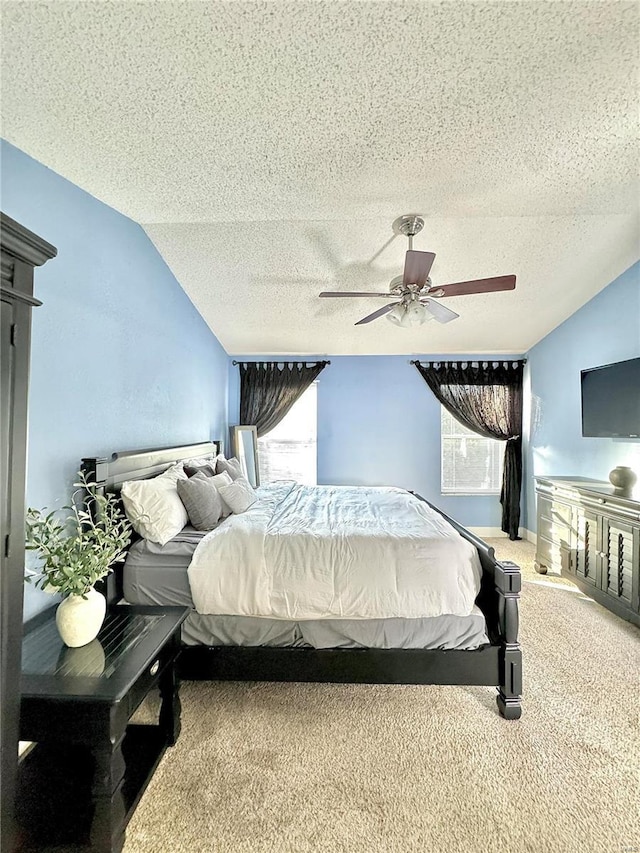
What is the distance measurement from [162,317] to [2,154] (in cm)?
162

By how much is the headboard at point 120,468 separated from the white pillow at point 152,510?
9 centimetres

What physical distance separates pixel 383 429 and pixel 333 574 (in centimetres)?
343

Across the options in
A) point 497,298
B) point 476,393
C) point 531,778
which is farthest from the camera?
point 476,393

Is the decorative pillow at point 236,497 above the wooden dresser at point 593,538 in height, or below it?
above

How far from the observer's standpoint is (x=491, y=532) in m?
5.25

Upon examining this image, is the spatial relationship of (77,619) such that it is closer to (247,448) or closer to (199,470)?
(199,470)

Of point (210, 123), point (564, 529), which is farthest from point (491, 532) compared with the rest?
point (210, 123)

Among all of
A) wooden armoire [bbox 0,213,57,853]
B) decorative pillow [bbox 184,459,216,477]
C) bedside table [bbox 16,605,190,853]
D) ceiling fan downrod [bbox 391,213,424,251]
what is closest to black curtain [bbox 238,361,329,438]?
decorative pillow [bbox 184,459,216,477]

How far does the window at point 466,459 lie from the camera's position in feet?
17.4

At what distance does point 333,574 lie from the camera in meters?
2.06

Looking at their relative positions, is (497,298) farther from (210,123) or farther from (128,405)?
(128,405)

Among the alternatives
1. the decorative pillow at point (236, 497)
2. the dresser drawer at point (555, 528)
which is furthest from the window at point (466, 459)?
the decorative pillow at point (236, 497)

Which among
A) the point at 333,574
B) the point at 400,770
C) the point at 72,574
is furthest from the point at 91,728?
the point at 400,770

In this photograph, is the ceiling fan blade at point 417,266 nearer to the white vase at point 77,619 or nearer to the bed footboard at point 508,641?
the bed footboard at point 508,641
